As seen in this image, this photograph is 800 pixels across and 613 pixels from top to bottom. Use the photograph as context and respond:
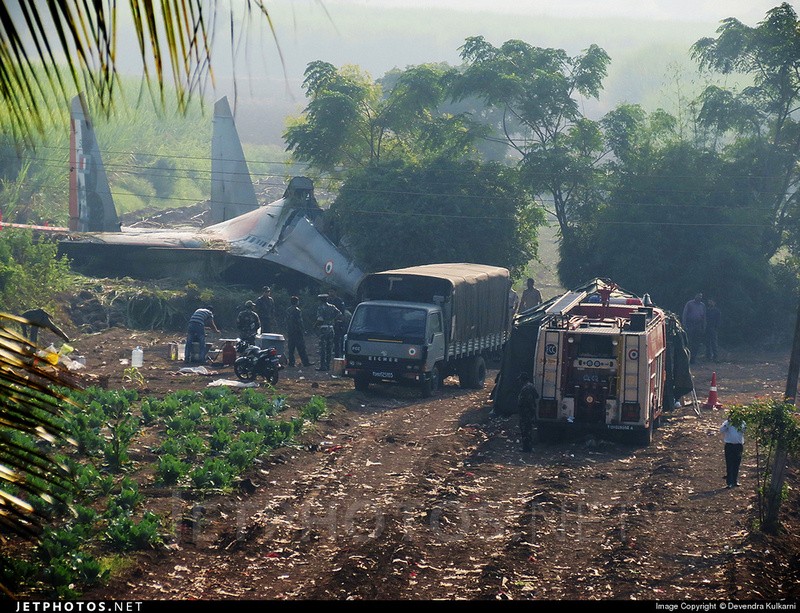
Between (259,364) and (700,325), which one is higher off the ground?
(700,325)

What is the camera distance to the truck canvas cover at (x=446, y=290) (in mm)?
23922

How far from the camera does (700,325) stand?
31.3 metres

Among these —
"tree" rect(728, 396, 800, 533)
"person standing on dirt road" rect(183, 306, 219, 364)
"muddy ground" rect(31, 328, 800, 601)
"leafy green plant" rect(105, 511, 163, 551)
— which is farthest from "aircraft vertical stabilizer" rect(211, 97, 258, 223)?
"leafy green plant" rect(105, 511, 163, 551)

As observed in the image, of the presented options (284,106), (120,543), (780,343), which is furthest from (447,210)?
(284,106)

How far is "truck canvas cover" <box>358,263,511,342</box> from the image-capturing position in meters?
23.9

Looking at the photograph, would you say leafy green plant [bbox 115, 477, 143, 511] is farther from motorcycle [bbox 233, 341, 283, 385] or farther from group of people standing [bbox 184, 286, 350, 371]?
group of people standing [bbox 184, 286, 350, 371]

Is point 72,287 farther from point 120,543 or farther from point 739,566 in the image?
point 739,566

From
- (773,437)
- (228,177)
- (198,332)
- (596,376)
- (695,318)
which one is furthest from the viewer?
(228,177)

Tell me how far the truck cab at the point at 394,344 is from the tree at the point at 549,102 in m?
19.1

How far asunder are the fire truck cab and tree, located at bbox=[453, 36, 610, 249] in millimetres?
23356

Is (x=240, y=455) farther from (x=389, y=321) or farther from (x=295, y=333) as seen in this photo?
(x=295, y=333)

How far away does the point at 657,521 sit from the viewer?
13180 mm

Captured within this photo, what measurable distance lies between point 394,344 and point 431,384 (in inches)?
57.4

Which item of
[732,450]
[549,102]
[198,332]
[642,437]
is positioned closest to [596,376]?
[642,437]
